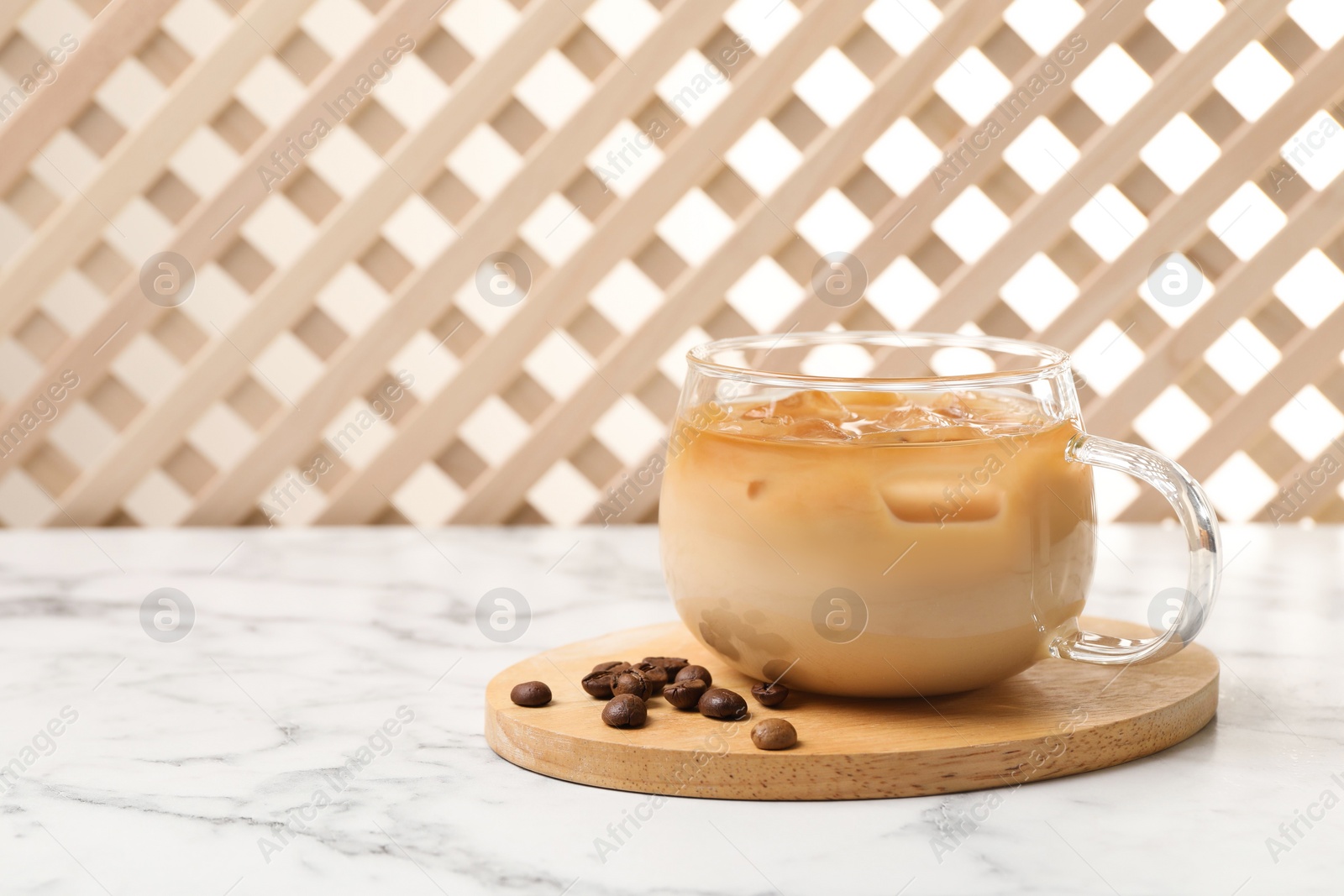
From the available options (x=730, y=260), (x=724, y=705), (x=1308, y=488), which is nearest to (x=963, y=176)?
(x=730, y=260)

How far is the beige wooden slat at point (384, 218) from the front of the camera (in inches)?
48.3

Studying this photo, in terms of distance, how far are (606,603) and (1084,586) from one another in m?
0.40

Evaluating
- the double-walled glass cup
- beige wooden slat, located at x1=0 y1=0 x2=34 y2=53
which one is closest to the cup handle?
the double-walled glass cup

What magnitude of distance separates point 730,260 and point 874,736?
752 millimetres

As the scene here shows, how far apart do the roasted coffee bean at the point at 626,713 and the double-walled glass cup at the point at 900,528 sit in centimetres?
6

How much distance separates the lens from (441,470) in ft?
4.31

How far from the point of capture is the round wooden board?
55cm

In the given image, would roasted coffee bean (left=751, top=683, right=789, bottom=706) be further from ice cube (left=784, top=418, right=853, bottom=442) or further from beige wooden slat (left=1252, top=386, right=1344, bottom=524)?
beige wooden slat (left=1252, top=386, right=1344, bottom=524)

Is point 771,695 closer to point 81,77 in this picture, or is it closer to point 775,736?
point 775,736

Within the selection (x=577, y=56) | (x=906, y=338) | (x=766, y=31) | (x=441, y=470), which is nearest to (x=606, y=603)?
(x=906, y=338)

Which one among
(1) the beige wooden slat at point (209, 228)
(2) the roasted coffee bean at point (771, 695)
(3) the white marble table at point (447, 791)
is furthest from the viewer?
(1) the beige wooden slat at point (209, 228)

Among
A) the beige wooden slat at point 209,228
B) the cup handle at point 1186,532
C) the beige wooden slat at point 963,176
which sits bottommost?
the beige wooden slat at point 209,228

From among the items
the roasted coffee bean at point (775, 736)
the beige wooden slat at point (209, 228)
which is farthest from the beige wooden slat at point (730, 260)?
the roasted coffee bean at point (775, 736)

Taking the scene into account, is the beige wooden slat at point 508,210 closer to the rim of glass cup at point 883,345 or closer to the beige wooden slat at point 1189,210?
the beige wooden slat at point 1189,210
